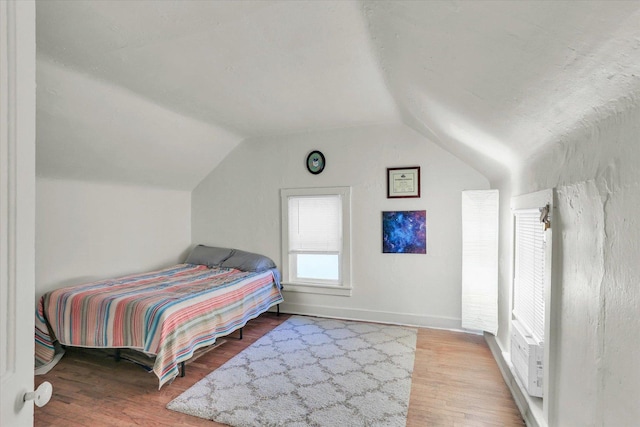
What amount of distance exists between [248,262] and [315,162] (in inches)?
64.2

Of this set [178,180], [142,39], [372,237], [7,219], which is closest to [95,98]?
[142,39]

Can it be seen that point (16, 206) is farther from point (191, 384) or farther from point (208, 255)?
point (208, 255)

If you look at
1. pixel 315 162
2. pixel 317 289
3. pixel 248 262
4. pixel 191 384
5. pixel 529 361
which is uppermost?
pixel 315 162

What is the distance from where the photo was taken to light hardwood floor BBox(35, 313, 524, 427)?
2.17 metres

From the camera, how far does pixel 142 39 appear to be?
2.00 metres

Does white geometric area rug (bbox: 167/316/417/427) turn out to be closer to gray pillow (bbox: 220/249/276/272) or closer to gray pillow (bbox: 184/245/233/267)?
gray pillow (bbox: 220/249/276/272)

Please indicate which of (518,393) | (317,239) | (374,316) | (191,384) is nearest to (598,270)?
(518,393)

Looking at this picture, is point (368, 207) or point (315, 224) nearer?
point (368, 207)

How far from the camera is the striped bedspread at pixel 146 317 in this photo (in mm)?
2574

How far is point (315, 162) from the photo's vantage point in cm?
433

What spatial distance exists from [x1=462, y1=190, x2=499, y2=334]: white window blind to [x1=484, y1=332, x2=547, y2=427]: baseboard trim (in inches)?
10.9

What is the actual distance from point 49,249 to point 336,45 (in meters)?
3.38

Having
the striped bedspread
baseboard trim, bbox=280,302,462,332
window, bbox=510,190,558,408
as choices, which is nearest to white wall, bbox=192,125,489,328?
baseboard trim, bbox=280,302,462,332

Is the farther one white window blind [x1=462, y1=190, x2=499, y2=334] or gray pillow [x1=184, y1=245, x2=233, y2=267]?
gray pillow [x1=184, y1=245, x2=233, y2=267]
